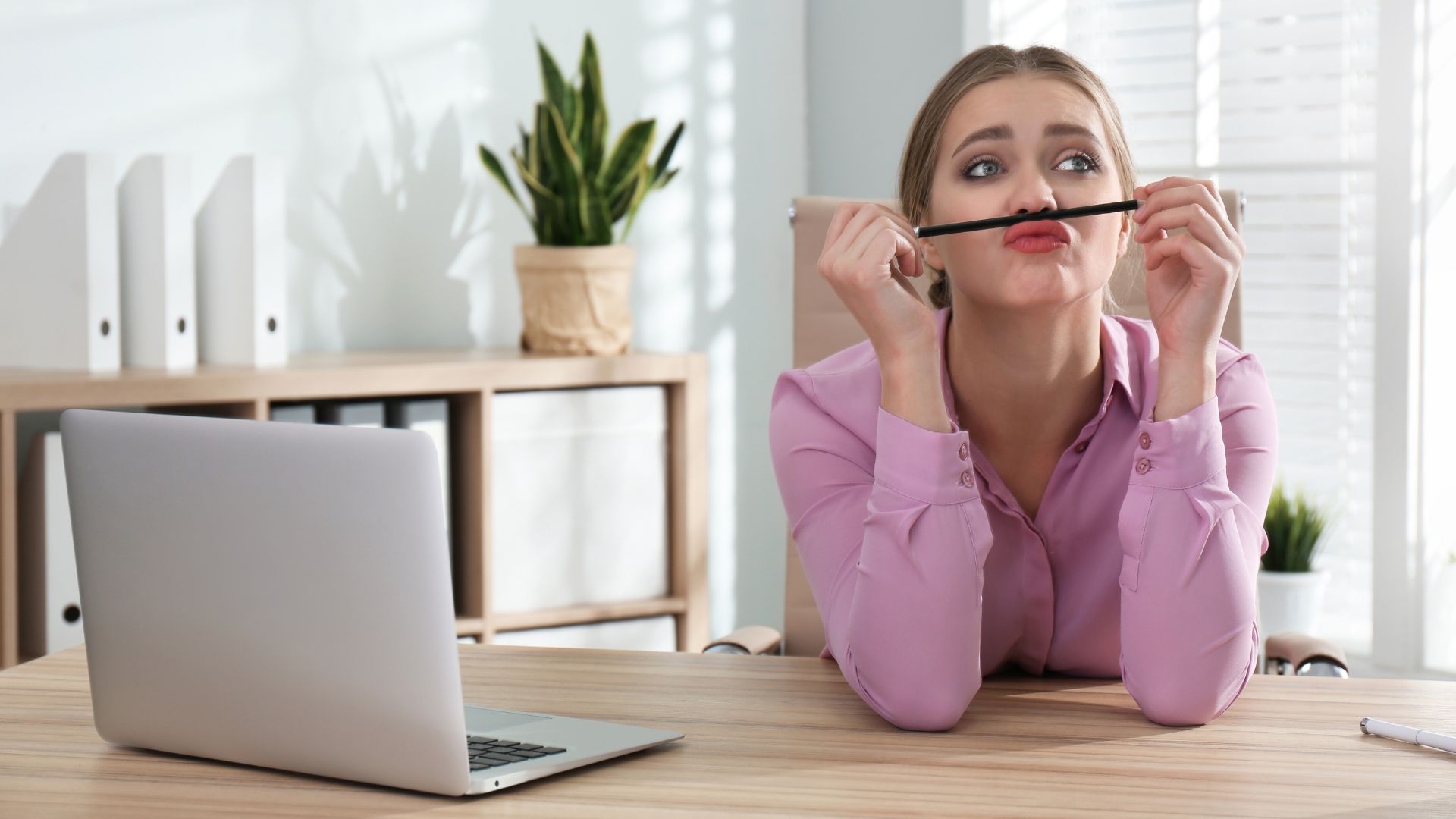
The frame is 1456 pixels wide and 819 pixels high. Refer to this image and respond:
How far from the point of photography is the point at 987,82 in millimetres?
1318

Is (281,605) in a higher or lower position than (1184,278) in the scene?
lower

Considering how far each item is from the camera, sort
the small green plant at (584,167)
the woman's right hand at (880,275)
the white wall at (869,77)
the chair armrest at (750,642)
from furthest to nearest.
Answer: the white wall at (869,77) → the small green plant at (584,167) → the chair armrest at (750,642) → the woman's right hand at (880,275)

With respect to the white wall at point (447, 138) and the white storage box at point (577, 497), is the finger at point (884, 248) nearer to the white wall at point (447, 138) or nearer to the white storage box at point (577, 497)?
the white storage box at point (577, 497)

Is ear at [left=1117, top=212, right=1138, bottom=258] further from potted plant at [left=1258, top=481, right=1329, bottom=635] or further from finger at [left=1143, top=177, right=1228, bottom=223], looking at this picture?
potted plant at [left=1258, top=481, right=1329, bottom=635]

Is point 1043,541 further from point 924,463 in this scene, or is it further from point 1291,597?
point 1291,597

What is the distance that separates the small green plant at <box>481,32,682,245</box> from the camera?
2539 millimetres

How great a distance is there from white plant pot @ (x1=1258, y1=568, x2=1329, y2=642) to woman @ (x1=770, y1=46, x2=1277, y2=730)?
1.46 metres

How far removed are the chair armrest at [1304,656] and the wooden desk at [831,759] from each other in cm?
25

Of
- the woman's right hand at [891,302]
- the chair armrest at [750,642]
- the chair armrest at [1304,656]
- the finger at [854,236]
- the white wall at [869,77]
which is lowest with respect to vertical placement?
the chair armrest at [750,642]

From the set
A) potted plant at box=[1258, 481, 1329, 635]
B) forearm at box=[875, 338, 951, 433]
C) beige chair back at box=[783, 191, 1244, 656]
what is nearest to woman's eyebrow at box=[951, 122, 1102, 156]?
forearm at box=[875, 338, 951, 433]

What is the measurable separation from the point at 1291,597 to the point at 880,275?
1790 millimetres

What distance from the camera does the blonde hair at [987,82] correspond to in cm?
133

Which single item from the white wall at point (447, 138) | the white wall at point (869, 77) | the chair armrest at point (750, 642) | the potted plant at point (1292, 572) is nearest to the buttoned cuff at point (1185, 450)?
the chair armrest at point (750, 642)

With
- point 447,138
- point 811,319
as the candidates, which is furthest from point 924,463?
point 447,138
